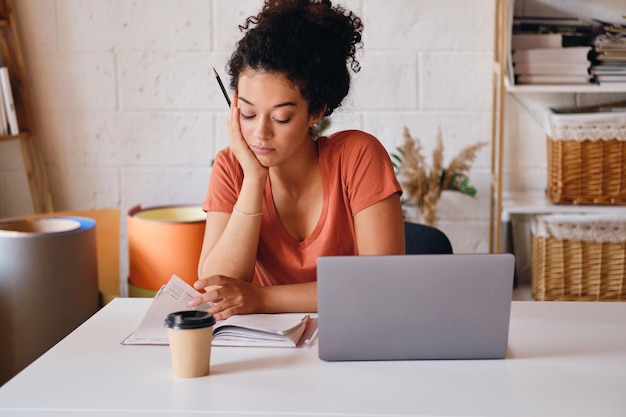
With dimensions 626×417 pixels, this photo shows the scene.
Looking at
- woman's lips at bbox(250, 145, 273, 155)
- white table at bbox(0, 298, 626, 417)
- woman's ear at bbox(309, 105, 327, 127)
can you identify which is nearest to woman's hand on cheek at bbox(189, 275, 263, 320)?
white table at bbox(0, 298, 626, 417)

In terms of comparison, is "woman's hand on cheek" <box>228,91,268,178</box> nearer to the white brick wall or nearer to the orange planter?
the orange planter

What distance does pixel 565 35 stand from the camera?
267cm

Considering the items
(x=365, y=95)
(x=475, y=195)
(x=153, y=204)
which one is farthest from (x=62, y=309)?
(x=475, y=195)

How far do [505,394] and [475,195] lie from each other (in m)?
1.89

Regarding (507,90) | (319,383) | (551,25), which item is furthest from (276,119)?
(551,25)

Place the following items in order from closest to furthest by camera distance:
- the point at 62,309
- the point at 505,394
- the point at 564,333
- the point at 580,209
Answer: the point at 505,394 → the point at 564,333 → the point at 62,309 → the point at 580,209

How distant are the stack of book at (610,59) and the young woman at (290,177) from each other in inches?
47.3

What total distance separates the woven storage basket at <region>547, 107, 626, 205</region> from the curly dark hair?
1.16 m

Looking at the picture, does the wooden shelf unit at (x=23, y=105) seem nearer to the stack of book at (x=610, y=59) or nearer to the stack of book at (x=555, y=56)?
the stack of book at (x=555, y=56)

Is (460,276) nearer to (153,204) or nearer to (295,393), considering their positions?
(295,393)

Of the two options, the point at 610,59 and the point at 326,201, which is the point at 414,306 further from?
the point at 610,59

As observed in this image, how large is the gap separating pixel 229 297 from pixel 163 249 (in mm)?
1068

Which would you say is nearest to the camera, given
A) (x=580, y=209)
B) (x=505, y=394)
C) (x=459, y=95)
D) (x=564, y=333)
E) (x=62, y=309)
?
(x=505, y=394)

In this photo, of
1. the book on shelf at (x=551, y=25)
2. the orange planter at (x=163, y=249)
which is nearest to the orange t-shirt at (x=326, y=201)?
the orange planter at (x=163, y=249)
